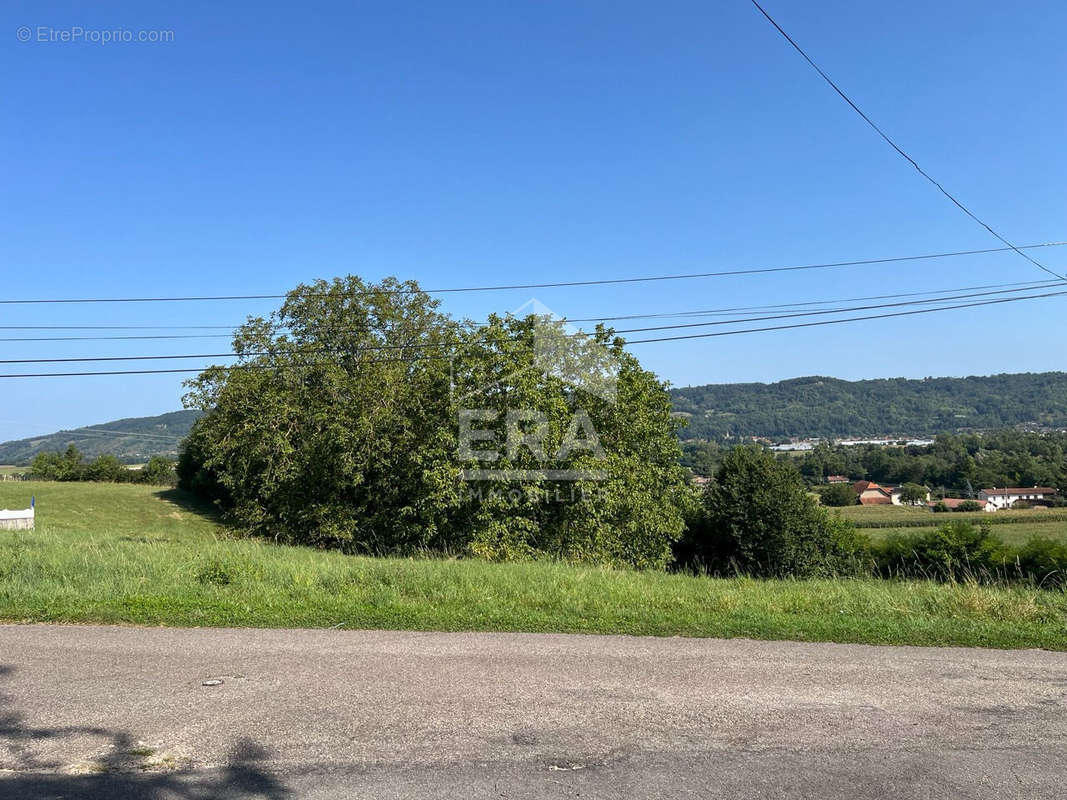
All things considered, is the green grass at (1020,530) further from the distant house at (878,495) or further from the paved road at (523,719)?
the paved road at (523,719)

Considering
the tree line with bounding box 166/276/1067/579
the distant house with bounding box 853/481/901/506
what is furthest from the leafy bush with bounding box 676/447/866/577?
the distant house with bounding box 853/481/901/506

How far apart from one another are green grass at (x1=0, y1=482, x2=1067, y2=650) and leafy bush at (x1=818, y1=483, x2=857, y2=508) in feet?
235

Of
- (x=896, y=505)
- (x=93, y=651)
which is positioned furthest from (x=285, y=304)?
(x=896, y=505)

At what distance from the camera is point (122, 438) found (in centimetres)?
13675

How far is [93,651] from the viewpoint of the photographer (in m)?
6.79

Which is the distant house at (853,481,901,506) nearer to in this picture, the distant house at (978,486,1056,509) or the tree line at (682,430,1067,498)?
the tree line at (682,430,1067,498)

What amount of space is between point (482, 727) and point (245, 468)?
2936cm

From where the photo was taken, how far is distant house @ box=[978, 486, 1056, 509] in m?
76.1

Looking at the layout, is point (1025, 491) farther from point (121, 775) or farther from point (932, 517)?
point (121, 775)

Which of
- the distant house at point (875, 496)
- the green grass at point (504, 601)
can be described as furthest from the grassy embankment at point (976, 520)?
the green grass at point (504, 601)

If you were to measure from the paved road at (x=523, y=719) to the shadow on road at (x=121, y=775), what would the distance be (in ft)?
0.04

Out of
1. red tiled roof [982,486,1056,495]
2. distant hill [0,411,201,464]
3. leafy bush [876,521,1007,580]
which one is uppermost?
distant hill [0,411,201,464]

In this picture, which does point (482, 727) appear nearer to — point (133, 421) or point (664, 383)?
point (664, 383)

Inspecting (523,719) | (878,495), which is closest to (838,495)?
(878,495)
